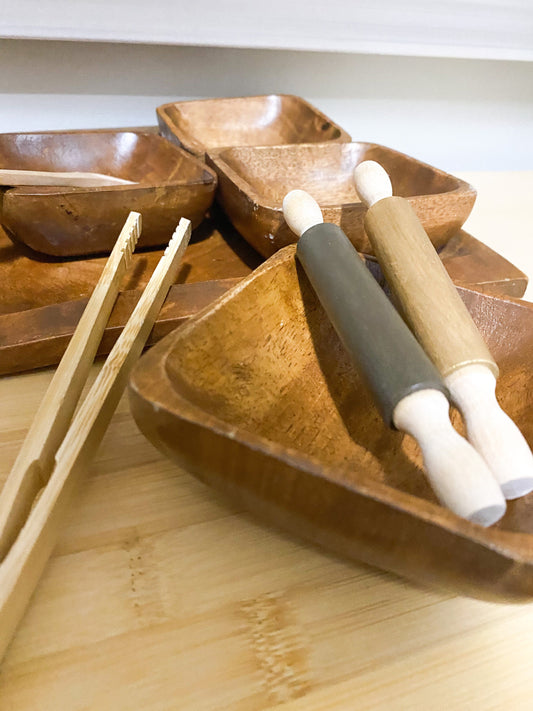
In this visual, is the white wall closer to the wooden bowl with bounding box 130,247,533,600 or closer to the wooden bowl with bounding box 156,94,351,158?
the wooden bowl with bounding box 156,94,351,158

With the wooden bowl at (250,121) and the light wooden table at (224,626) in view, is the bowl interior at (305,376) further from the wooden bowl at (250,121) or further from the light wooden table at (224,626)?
the wooden bowl at (250,121)

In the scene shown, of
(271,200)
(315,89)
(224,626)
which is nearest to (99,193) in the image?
(271,200)

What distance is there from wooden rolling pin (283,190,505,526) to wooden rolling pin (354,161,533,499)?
2cm

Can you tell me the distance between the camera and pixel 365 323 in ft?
1.20

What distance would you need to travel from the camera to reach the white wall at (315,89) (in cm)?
85

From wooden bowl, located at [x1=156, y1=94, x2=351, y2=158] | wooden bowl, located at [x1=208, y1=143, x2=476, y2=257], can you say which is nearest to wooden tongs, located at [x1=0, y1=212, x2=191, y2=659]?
wooden bowl, located at [x1=208, y1=143, x2=476, y2=257]

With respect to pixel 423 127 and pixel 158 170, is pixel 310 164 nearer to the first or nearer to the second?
pixel 158 170

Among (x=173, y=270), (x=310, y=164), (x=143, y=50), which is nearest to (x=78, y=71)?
(x=143, y=50)

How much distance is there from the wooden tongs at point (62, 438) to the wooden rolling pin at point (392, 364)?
0.16 meters

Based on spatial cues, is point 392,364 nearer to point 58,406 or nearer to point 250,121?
point 58,406

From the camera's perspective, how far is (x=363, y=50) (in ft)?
3.02

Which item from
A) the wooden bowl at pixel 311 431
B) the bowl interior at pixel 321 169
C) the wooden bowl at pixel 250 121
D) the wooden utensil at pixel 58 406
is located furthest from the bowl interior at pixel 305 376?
the wooden bowl at pixel 250 121

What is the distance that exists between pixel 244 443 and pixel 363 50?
34.9 inches

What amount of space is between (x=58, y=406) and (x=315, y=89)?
0.88 metres
